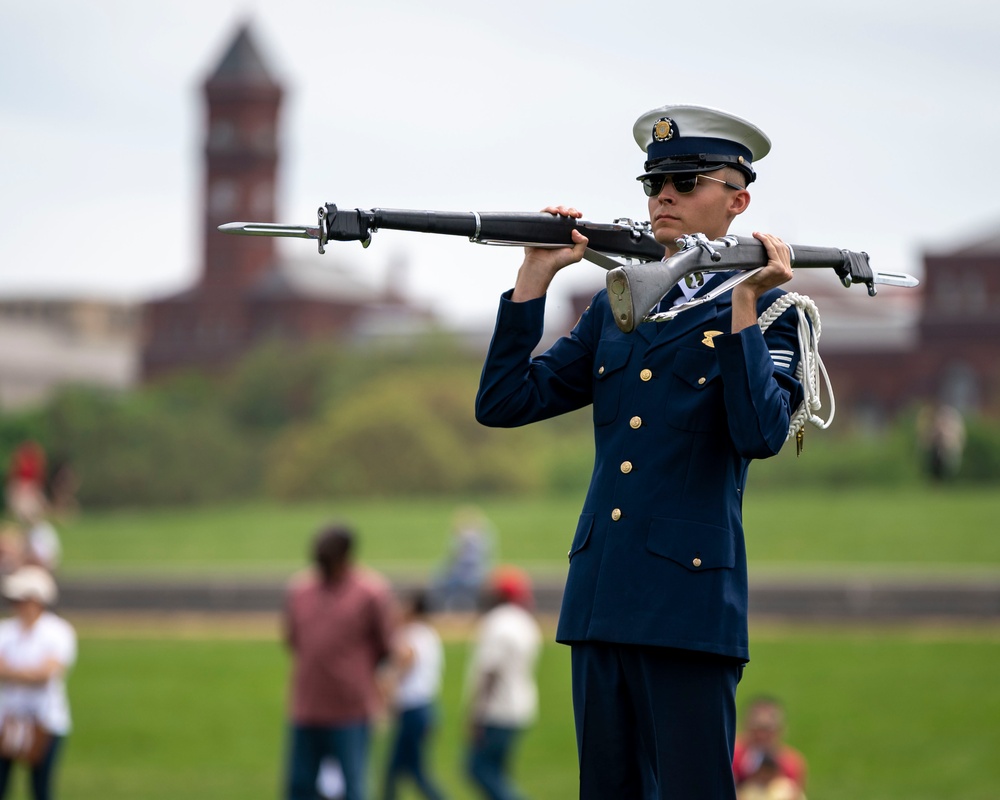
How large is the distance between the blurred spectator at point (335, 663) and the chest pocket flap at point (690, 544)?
20.6 ft

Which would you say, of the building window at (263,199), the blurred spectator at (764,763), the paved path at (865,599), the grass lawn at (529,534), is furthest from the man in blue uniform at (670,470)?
the building window at (263,199)

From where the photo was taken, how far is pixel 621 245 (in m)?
4.00

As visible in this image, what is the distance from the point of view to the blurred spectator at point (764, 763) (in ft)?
29.1

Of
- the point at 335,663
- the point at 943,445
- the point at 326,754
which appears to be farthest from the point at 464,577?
the point at 943,445

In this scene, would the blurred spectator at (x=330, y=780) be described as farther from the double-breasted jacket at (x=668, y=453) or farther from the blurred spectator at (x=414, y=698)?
the double-breasted jacket at (x=668, y=453)

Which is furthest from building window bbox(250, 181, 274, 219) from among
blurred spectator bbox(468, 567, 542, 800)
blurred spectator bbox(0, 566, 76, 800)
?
blurred spectator bbox(0, 566, 76, 800)

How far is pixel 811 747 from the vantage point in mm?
18172

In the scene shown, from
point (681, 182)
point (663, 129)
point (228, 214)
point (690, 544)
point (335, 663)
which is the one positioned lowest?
point (335, 663)

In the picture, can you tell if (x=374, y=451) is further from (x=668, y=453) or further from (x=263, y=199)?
(x=668, y=453)

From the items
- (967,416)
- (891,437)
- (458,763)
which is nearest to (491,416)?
(458,763)

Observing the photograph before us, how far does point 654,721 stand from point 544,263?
1.04m

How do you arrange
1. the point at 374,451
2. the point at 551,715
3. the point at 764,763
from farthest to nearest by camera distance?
the point at 374,451
the point at 551,715
the point at 764,763

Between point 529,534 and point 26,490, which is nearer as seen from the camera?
point 26,490

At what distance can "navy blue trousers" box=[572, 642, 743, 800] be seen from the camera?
3.70 metres
